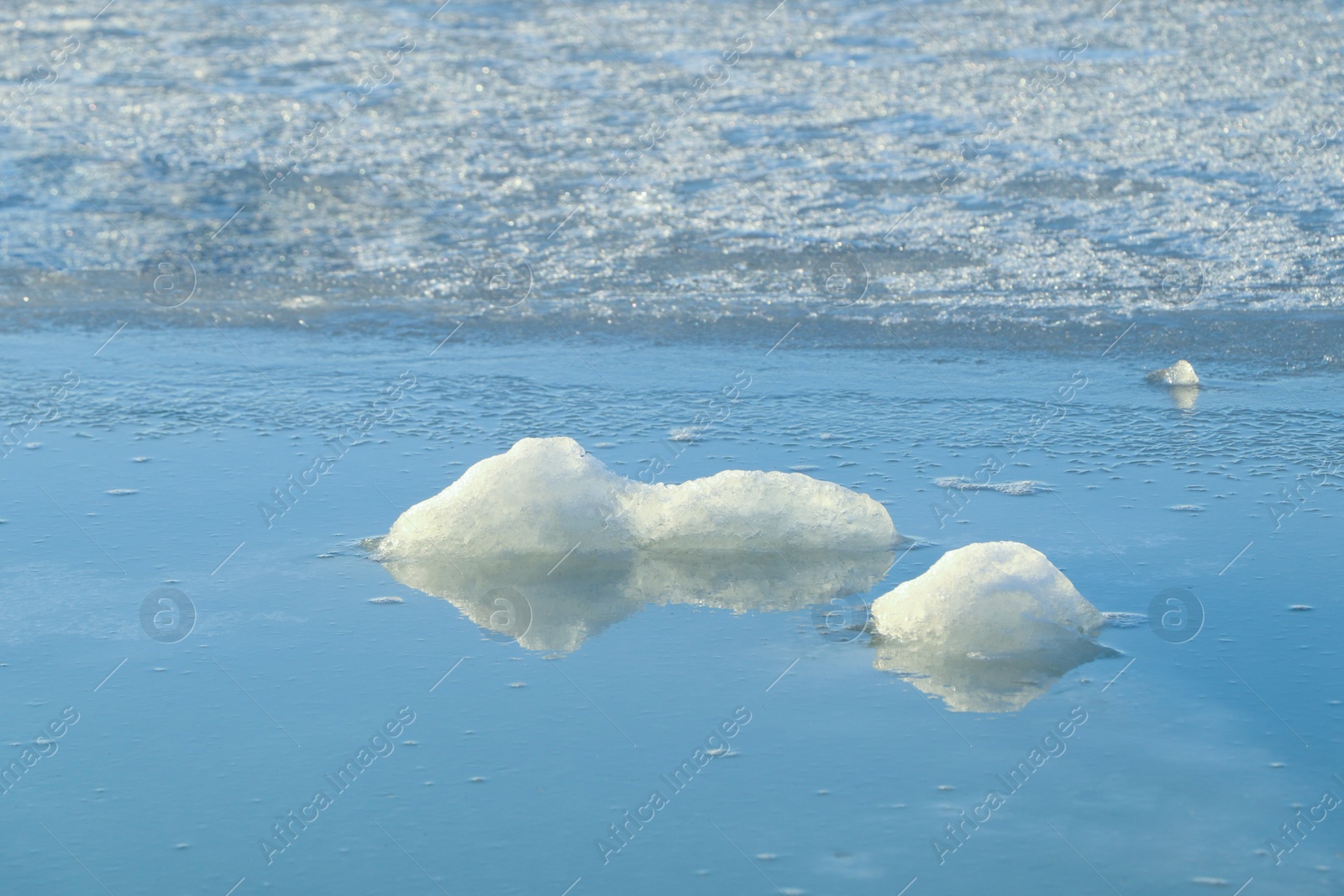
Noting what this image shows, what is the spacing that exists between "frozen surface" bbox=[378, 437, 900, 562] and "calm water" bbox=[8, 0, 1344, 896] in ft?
0.51

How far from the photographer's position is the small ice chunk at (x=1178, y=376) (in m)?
6.52

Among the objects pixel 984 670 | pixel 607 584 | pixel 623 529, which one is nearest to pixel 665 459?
pixel 623 529

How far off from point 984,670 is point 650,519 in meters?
1.26

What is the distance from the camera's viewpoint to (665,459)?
5.67m

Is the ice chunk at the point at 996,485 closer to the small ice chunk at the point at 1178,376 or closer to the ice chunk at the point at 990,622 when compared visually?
the ice chunk at the point at 990,622

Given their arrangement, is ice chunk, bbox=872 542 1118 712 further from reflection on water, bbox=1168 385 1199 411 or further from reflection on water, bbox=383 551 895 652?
reflection on water, bbox=1168 385 1199 411

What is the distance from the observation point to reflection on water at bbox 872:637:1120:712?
3916 millimetres

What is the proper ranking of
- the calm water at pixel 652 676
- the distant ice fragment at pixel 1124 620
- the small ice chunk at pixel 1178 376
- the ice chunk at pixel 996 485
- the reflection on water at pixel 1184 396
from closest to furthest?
the calm water at pixel 652 676, the distant ice fragment at pixel 1124 620, the ice chunk at pixel 996 485, the reflection on water at pixel 1184 396, the small ice chunk at pixel 1178 376

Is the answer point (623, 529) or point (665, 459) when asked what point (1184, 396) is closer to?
point (665, 459)

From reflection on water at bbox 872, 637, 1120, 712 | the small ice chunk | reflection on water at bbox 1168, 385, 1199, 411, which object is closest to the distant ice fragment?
reflection on water at bbox 872, 637, 1120, 712

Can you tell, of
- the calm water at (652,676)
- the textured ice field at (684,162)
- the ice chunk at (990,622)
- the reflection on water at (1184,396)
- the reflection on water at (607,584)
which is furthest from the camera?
the textured ice field at (684,162)

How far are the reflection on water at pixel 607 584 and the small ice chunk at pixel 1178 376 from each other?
2.29m

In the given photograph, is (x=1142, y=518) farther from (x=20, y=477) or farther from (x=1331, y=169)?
(x=1331, y=169)

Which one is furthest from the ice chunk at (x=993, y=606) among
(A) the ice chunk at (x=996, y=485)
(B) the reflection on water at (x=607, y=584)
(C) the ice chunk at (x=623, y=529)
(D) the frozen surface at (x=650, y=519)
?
(A) the ice chunk at (x=996, y=485)
